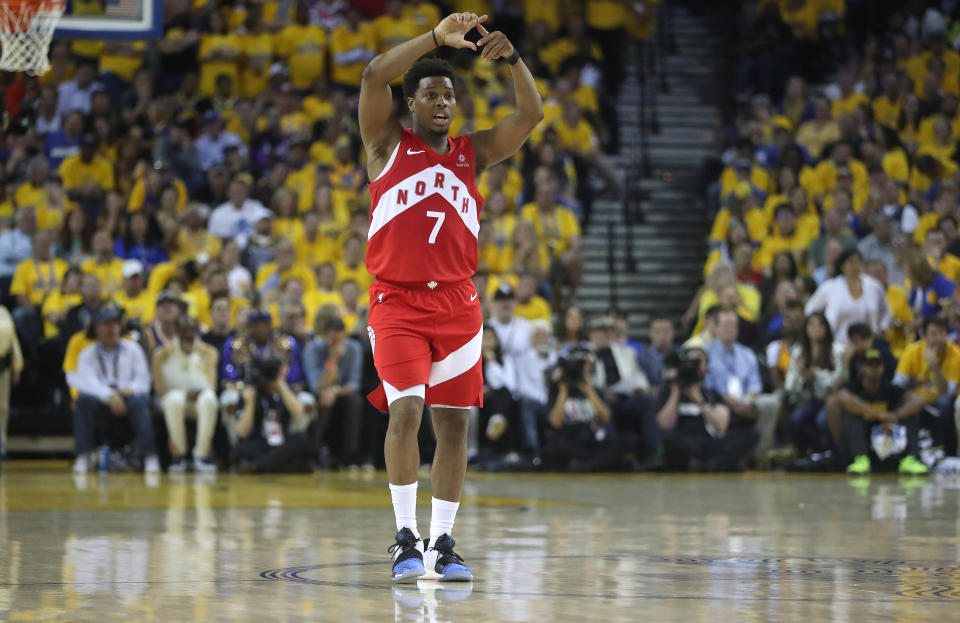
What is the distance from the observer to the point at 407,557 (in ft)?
19.1

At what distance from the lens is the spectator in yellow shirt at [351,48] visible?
20.1m

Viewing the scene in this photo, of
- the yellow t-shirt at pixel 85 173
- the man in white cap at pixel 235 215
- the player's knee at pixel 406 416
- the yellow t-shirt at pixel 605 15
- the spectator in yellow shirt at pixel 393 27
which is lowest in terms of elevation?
the player's knee at pixel 406 416

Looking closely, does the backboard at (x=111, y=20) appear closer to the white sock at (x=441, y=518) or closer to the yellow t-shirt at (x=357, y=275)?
the yellow t-shirt at (x=357, y=275)

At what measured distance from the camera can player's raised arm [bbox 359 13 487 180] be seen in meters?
5.77

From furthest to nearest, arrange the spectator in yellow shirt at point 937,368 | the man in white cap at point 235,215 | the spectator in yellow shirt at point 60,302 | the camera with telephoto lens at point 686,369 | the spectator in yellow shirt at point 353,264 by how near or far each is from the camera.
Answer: the man in white cap at point 235,215 < the spectator in yellow shirt at point 353,264 < the spectator in yellow shirt at point 60,302 < the camera with telephoto lens at point 686,369 < the spectator in yellow shirt at point 937,368

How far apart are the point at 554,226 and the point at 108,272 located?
5.26 meters

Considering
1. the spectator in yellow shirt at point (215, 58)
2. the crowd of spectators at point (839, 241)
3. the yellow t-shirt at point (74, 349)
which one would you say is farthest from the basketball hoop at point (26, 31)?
the spectator in yellow shirt at point (215, 58)

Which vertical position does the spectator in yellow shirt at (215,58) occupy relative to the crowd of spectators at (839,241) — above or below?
above

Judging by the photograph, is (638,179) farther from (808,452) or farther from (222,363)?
(222,363)

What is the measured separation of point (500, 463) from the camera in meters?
14.7

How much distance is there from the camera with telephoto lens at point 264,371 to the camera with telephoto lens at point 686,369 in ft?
12.7

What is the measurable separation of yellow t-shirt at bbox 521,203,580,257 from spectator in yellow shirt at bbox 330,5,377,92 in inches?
149

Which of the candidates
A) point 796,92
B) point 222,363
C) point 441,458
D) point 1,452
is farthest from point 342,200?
point 441,458

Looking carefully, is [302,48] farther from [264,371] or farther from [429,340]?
[429,340]
